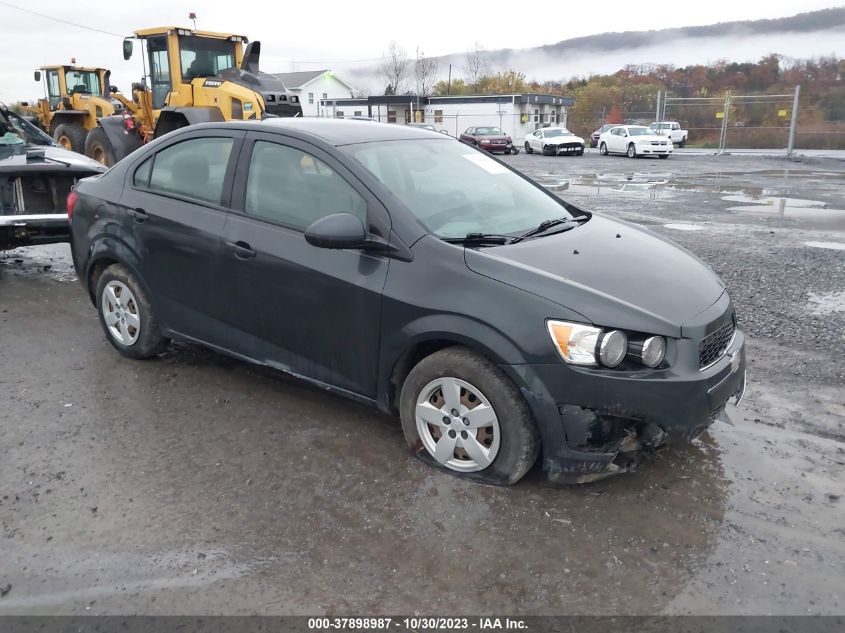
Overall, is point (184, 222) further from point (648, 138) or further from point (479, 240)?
point (648, 138)

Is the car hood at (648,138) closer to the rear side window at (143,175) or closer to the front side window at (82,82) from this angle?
the front side window at (82,82)

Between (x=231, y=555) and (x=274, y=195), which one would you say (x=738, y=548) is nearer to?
(x=231, y=555)

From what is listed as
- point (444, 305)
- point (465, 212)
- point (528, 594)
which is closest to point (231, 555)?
point (528, 594)

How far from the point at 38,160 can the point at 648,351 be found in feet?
22.6

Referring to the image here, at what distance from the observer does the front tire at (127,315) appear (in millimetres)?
4859

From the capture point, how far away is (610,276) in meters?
3.40

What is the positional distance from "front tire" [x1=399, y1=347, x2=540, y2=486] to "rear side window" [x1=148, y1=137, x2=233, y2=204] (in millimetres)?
1861

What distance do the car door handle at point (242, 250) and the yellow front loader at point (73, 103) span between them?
13.0m

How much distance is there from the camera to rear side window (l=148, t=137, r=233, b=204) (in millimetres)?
4387

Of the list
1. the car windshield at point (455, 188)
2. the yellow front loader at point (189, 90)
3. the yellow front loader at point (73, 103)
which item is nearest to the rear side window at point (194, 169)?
the car windshield at point (455, 188)

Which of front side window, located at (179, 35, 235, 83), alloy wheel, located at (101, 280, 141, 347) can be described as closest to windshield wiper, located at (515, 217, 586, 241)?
alloy wheel, located at (101, 280, 141, 347)

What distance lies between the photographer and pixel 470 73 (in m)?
102

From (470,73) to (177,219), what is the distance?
104 meters

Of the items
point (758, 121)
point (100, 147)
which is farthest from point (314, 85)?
point (100, 147)
